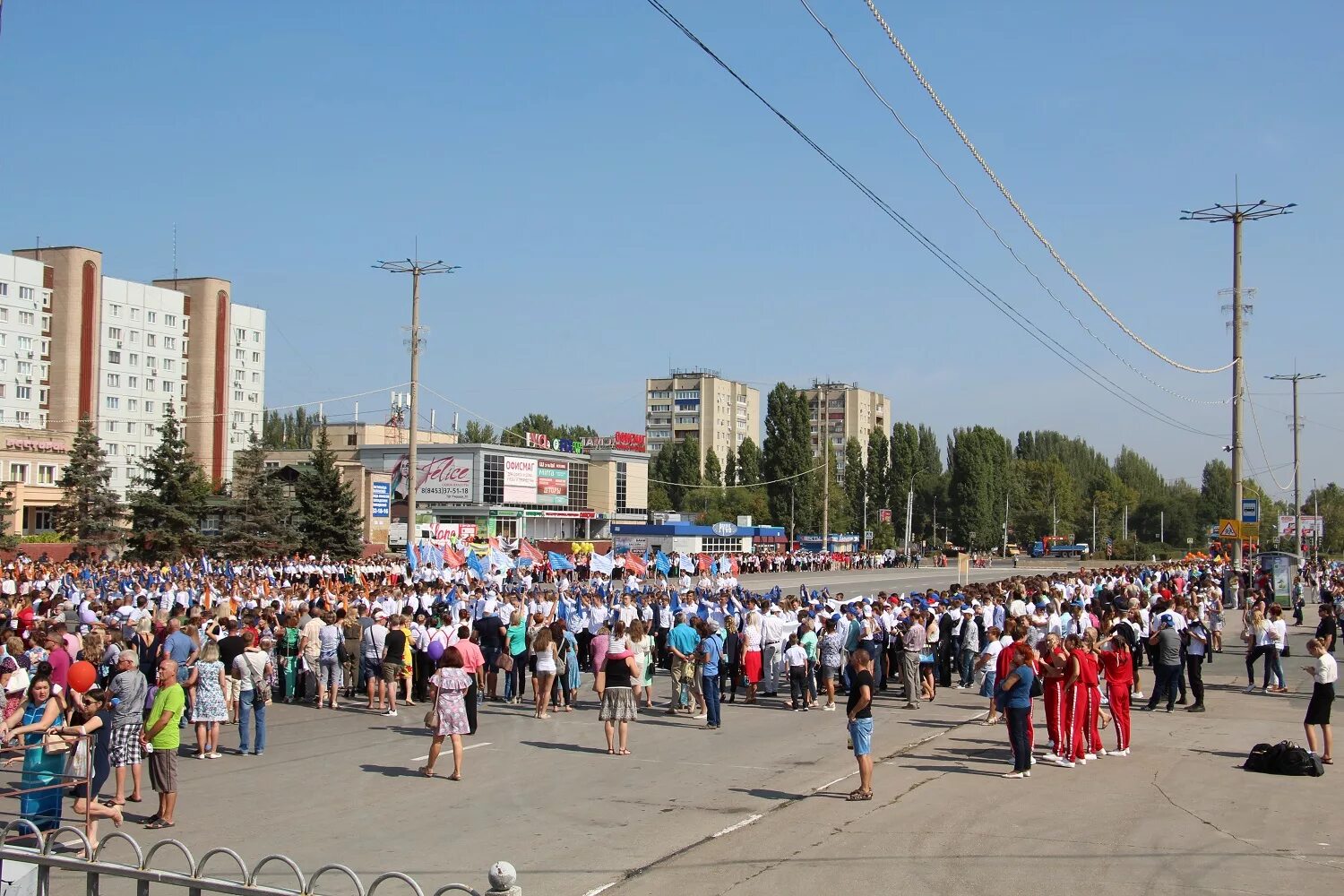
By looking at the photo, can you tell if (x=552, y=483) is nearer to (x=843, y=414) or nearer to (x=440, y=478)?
(x=440, y=478)

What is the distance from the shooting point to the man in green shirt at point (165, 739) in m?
10.8

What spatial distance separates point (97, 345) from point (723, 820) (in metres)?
93.8

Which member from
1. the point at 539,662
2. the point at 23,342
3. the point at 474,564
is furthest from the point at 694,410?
the point at 539,662

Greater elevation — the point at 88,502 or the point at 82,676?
the point at 88,502

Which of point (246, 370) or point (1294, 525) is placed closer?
point (1294, 525)

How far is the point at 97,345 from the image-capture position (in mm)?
92062

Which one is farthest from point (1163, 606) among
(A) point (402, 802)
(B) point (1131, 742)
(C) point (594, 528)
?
(C) point (594, 528)

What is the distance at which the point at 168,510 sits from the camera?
186 ft

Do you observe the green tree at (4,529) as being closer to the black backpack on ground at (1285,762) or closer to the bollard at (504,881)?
the black backpack on ground at (1285,762)

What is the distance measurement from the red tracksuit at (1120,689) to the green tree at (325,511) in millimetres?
46865

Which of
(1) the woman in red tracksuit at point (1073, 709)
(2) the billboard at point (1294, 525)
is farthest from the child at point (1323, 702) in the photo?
(2) the billboard at point (1294, 525)

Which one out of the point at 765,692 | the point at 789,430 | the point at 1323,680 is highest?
the point at 789,430

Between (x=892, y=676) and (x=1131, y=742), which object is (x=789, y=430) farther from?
(x=1131, y=742)

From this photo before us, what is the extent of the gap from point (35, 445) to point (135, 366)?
22892 mm
